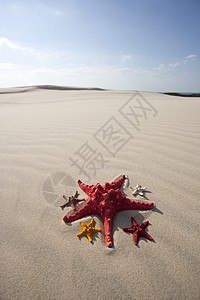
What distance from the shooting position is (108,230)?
1251 mm

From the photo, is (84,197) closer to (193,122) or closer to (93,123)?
(93,123)

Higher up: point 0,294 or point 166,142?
point 166,142

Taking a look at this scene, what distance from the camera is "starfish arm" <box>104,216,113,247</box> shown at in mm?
1188

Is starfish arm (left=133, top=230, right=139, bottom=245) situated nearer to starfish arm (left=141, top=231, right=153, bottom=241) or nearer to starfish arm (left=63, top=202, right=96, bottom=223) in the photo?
starfish arm (left=141, top=231, right=153, bottom=241)

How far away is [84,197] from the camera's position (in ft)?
5.38

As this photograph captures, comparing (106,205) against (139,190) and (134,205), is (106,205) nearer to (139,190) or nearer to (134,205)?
(134,205)

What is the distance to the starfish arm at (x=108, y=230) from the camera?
119cm

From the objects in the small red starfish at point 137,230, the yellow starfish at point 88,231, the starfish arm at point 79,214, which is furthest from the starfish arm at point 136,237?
the starfish arm at point 79,214

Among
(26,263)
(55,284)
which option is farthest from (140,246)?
(26,263)

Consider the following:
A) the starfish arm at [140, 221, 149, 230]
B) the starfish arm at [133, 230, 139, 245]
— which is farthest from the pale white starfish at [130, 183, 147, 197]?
the starfish arm at [133, 230, 139, 245]

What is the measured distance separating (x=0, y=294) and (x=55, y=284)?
1.09 ft

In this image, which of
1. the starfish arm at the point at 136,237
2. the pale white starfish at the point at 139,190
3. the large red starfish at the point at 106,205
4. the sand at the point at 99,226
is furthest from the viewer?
the pale white starfish at the point at 139,190

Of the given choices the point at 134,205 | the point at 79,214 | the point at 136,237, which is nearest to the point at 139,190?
the point at 134,205

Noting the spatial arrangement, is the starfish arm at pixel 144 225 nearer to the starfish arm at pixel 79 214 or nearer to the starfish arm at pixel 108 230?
the starfish arm at pixel 108 230
